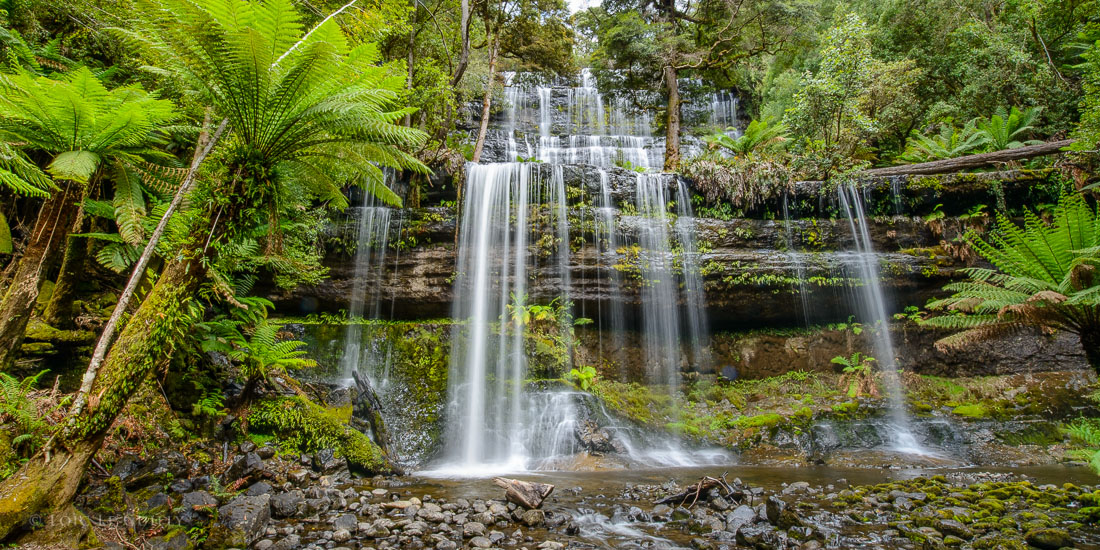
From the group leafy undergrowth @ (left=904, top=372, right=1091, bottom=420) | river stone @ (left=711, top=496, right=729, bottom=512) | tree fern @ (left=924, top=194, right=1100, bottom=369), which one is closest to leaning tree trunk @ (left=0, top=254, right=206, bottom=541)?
river stone @ (left=711, top=496, right=729, bottom=512)

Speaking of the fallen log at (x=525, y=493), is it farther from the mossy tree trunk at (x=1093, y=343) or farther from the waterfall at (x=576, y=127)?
the waterfall at (x=576, y=127)

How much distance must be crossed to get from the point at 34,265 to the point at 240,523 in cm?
297

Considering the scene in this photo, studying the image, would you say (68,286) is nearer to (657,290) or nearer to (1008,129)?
(657,290)

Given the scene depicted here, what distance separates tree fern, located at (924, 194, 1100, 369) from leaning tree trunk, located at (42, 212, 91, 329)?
9464mm

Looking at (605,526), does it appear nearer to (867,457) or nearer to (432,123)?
(867,457)

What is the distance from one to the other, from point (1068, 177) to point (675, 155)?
25.9ft

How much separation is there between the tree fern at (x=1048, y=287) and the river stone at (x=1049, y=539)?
1919 millimetres

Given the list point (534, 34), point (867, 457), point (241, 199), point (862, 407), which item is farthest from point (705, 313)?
point (534, 34)

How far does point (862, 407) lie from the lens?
328 inches

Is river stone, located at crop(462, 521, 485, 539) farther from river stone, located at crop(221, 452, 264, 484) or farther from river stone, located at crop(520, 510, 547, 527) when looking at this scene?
river stone, located at crop(221, 452, 264, 484)

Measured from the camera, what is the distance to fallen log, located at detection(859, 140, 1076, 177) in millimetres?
9578

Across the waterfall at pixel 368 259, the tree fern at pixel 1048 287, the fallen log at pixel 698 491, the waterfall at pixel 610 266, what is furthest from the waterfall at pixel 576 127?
the fallen log at pixel 698 491

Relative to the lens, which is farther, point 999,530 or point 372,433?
point 372,433

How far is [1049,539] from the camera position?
297 centimetres
